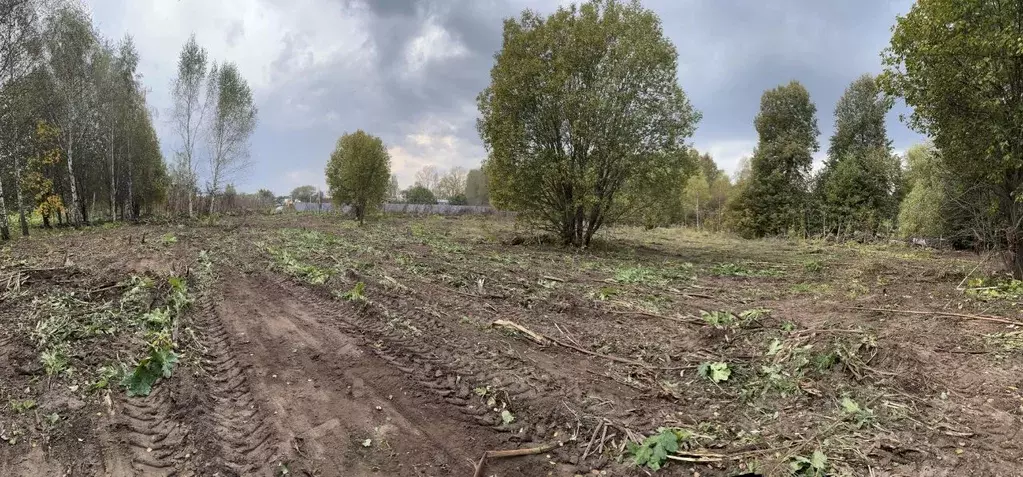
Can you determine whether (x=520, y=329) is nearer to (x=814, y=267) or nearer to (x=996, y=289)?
(x=996, y=289)

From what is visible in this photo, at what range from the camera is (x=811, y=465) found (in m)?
3.52

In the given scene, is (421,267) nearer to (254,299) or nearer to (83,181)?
(254,299)

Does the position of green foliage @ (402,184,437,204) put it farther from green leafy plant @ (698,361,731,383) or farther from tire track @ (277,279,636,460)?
green leafy plant @ (698,361,731,383)

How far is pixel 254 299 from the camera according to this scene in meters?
7.97

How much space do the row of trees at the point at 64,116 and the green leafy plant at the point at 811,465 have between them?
25.0 m

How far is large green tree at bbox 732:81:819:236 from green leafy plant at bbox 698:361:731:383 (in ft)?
111

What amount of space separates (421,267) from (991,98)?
11.8 meters

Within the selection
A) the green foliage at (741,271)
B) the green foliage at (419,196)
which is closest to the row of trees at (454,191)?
the green foliage at (419,196)

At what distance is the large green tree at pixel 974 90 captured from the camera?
929 cm

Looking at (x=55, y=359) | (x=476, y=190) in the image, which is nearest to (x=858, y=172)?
(x=55, y=359)

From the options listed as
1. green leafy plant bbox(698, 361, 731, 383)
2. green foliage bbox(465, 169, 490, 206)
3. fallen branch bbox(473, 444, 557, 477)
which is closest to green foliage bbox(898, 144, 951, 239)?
green leafy plant bbox(698, 361, 731, 383)

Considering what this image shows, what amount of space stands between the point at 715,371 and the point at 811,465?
1718 millimetres

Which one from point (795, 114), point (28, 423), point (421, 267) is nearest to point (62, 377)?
point (28, 423)

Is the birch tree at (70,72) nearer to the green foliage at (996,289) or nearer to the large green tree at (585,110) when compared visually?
the large green tree at (585,110)
